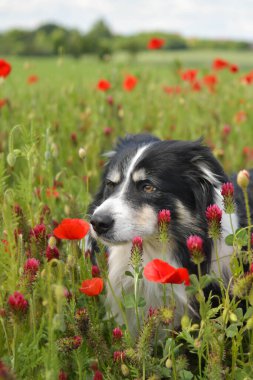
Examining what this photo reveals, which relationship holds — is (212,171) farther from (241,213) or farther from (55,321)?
(55,321)

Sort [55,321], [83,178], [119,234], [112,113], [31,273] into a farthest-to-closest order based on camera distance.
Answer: [112,113] → [83,178] → [119,234] → [31,273] → [55,321]

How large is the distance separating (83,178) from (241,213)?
1357mm

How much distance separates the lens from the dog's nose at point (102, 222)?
2414 mm

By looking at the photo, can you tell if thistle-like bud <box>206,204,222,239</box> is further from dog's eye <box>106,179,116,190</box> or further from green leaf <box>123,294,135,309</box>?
dog's eye <box>106,179,116,190</box>

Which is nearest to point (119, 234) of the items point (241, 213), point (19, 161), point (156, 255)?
point (156, 255)

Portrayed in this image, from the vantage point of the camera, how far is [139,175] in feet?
8.78

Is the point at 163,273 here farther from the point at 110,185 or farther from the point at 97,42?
the point at 97,42

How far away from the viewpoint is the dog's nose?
2414mm

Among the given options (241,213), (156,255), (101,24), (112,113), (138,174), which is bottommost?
(156,255)

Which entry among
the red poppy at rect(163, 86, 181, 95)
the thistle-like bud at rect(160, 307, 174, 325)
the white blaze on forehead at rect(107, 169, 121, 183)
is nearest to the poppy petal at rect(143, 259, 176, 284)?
the thistle-like bud at rect(160, 307, 174, 325)

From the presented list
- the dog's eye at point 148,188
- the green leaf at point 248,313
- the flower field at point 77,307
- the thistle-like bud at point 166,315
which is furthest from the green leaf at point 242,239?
the dog's eye at point 148,188

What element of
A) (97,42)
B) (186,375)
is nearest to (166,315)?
(186,375)

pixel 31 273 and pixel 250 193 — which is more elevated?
pixel 250 193

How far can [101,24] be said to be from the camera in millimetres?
41000
